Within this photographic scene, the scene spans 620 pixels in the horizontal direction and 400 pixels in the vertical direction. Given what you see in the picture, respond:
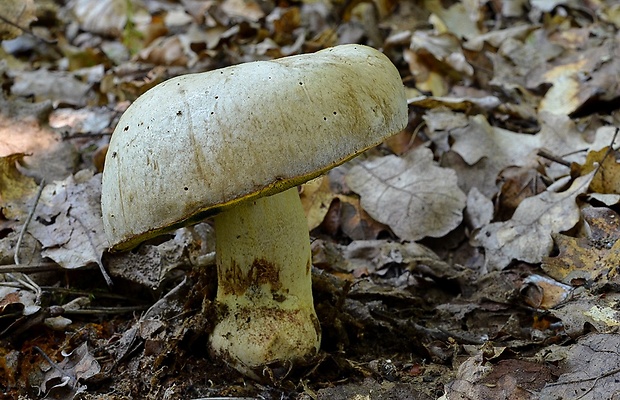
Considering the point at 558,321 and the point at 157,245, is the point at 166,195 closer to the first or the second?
the point at 157,245

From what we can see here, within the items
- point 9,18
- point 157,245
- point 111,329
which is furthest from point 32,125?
point 111,329

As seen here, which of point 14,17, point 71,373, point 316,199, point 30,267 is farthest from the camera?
point 14,17

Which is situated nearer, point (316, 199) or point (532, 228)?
point (532, 228)

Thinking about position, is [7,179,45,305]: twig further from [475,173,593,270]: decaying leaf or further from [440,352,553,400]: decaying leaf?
[475,173,593,270]: decaying leaf

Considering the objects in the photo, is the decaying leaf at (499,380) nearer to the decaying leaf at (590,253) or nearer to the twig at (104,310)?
the decaying leaf at (590,253)

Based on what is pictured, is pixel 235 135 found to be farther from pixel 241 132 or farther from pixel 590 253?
pixel 590 253

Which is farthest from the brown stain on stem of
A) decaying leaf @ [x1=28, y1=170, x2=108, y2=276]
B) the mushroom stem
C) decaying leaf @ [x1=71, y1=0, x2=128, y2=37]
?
decaying leaf @ [x1=71, y1=0, x2=128, y2=37]

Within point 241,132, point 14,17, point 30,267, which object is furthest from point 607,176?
point 14,17
